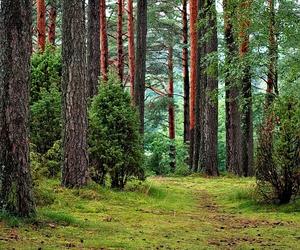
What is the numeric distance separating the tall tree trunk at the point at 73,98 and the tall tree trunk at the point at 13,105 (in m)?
3.77

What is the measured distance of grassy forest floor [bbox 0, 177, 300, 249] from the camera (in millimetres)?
6625

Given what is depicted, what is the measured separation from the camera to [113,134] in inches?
476

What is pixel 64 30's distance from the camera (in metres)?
10.9

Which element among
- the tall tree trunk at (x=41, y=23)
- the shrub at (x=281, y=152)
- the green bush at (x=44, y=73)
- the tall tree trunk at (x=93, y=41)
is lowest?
the shrub at (x=281, y=152)

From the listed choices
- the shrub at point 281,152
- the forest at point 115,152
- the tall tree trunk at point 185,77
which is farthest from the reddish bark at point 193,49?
the shrub at point 281,152

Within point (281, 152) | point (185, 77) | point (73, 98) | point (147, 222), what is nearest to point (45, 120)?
point (73, 98)

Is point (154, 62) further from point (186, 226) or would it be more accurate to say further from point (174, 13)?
point (186, 226)

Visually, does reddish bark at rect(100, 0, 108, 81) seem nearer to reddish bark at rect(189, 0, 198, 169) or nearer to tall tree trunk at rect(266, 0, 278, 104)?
reddish bark at rect(189, 0, 198, 169)

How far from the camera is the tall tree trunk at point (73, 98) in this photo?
35.5ft

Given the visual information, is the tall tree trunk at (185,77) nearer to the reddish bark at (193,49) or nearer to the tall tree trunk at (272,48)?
the reddish bark at (193,49)

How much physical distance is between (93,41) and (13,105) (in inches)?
388

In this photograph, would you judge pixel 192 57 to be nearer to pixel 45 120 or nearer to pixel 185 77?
pixel 185 77

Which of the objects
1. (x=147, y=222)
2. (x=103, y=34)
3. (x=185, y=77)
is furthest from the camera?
(x=185, y=77)

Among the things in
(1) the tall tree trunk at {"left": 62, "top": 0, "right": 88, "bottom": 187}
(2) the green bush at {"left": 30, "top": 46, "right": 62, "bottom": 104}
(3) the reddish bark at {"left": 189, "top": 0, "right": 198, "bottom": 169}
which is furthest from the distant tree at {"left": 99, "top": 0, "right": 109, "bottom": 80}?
(1) the tall tree trunk at {"left": 62, "top": 0, "right": 88, "bottom": 187}
